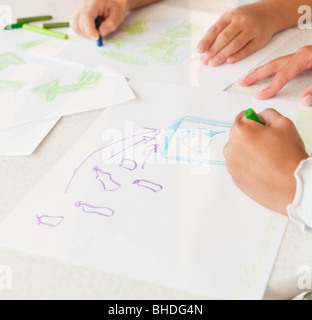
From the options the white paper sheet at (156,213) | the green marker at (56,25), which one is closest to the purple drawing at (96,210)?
the white paper sheet at (156,213)

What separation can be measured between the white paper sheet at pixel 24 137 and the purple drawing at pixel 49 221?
0.47 ft

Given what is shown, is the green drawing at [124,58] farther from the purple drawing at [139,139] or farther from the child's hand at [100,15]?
the purple drawing at [139,139]

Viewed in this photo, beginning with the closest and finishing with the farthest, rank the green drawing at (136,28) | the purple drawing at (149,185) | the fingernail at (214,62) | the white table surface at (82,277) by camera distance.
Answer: the white table surface at (82,277) → the purple drawing at (149,185) → the fingernail at (214,62) → the green drawing at (136,28)

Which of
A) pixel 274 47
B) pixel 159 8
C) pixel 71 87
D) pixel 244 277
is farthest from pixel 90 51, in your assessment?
pixel 244 277

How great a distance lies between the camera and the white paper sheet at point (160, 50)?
86 cm

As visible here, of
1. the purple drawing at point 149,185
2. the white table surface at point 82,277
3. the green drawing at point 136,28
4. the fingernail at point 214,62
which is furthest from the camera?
the green drawing at point 136,28

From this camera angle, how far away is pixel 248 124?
643 millimetres

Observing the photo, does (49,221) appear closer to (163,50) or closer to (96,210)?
(96,210)

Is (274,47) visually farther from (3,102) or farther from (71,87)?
(3,102)

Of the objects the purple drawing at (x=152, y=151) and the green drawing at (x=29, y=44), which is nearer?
the purple drawing at (x=152, y=151)

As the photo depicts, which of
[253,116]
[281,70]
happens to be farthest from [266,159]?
[281,70]

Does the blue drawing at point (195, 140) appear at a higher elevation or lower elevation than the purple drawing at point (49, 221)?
higher

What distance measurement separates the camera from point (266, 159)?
617mm

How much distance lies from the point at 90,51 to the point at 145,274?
561 millimetres
